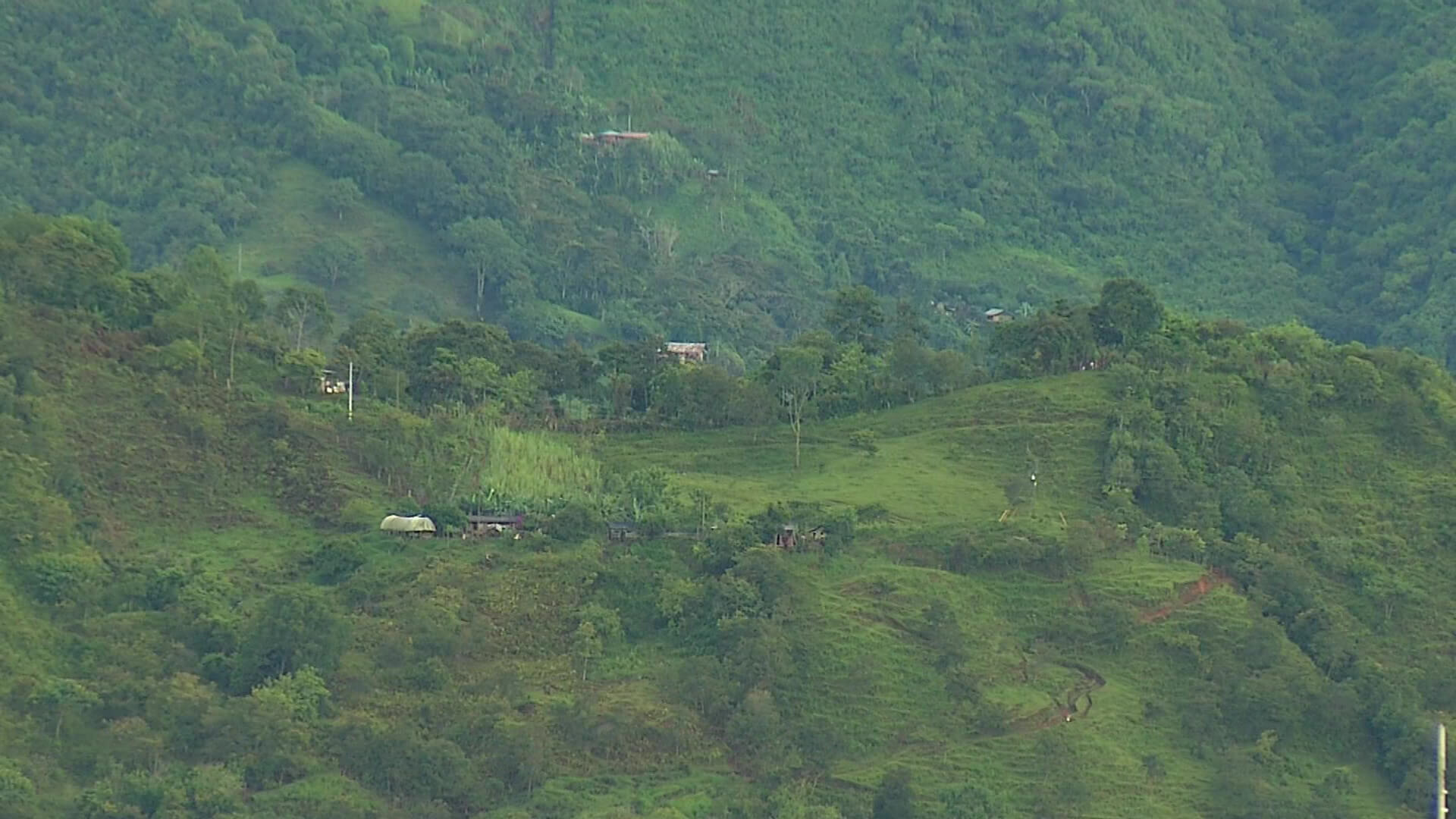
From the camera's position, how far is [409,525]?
4791cm

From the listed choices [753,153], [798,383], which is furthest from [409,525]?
[753,153]

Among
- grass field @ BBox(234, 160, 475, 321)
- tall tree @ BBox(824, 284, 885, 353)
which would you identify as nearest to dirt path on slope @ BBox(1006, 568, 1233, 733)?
tall tree @ BBox(824, 284, 885, 353)

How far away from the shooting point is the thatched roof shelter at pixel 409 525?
47.9 meters

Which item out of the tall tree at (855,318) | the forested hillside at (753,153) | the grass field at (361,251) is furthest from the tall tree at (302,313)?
the forested hillside at (753,153)

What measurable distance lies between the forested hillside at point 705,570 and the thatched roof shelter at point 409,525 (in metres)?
0.20

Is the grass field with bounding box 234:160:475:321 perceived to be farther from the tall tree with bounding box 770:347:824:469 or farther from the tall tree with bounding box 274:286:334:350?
the tall tree with bounding box 770:347:824:469

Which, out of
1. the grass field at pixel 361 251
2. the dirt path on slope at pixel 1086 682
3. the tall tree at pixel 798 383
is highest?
the grass field at pixel 361 251

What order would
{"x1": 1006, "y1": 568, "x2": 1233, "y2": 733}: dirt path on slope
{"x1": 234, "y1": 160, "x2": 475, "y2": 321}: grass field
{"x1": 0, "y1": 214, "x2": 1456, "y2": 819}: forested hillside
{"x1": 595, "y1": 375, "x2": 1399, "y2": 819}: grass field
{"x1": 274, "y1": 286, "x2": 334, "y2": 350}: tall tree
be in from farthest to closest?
{"x1": 234, "y1": 160, "x2": 475, "y2": 321}: grass field
{"x1": 274, "y1": 286, "x2": 334, "y2": 350}: tall tree
{"x1": 1006, "y1": 568, "x2": 1233, "y2": 733}: dirt path on slope
{"x1": 595, "y1": 375, "x2": 1399, "y2": 819}: grass field
{"x1": 0, "y1": 214, "x2": 1456, "y2": 819}: forested hillside

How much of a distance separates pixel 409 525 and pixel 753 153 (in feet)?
126

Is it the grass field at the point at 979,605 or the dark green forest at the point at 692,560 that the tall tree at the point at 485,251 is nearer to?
the dark green forest at the point at 692,560

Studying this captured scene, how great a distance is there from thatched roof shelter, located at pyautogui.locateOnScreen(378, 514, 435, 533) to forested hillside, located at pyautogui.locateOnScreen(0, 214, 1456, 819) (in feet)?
0.67

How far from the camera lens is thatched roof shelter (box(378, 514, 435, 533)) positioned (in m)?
47.9

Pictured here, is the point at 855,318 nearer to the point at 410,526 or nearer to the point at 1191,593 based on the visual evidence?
the point at 1191,593

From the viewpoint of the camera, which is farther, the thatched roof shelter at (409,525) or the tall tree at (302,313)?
the tall tree at (302,313)
